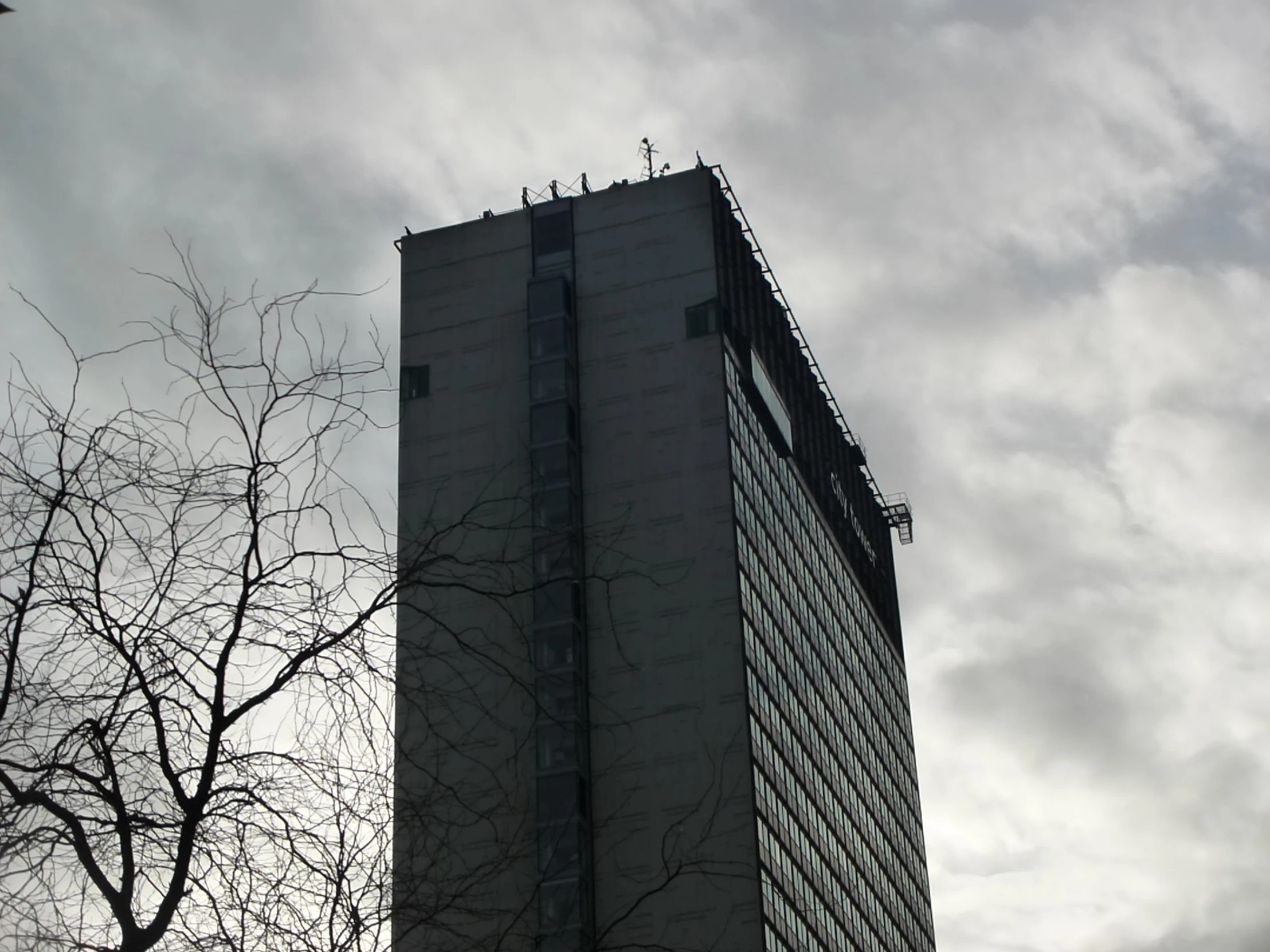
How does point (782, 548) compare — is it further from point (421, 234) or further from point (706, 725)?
point (421, 234)

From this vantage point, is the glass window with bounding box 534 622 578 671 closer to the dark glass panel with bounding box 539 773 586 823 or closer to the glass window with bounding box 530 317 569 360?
the dark glass panel with bounding box 539 773 586 823

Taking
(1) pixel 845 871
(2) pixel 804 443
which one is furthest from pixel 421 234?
(1) pixel 845 871

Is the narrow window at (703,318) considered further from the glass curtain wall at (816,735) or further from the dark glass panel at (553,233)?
the dark glass panel at (553,233)

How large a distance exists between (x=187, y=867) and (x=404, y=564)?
327 cm

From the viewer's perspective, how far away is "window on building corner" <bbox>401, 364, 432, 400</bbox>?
111688 mm

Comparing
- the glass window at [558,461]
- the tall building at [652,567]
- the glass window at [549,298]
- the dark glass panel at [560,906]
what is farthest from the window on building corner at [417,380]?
the dark glass panel at [560,906]

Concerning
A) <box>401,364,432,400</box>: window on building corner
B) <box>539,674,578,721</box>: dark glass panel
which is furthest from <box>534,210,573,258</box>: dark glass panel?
<box>539,674,578,721</box>: dark glass panel

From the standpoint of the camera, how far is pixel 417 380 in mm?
112250

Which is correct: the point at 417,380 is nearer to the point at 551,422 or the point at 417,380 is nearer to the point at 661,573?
the point at 551,422

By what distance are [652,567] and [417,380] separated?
22.6 m

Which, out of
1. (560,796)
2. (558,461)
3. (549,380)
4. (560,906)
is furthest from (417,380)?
(560,906)

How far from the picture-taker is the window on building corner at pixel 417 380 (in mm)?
111688

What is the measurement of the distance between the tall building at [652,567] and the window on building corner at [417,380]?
0.44 feet

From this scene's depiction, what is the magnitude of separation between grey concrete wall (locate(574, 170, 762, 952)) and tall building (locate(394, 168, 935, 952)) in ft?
0.50
